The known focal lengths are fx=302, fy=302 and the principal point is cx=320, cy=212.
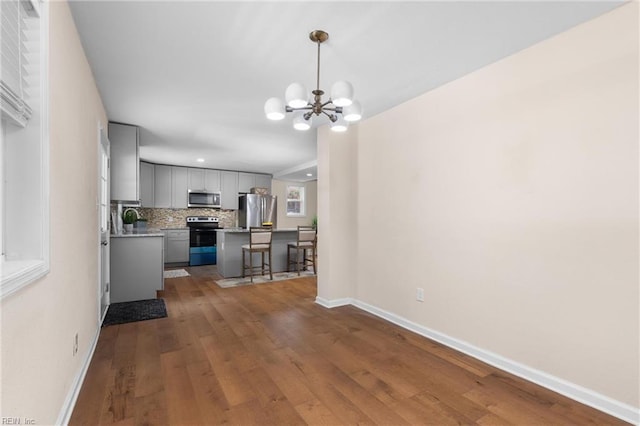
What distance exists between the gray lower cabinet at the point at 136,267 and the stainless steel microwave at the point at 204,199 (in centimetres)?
322

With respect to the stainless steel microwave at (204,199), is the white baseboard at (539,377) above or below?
below

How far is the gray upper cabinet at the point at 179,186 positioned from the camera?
7.04 meters

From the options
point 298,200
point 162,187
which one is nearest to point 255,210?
point 298,200

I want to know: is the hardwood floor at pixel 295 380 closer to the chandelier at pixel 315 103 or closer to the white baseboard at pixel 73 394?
the white baseboard at pixel 73 394

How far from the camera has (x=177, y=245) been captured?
22.6 ft

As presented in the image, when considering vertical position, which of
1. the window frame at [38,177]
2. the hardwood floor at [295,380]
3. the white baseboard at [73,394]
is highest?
the window frame at [38,177]

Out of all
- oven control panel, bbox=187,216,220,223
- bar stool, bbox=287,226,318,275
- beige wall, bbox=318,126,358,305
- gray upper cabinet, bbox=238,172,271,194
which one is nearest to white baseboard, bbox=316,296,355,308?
beige wall, bbox=318,126,358,305

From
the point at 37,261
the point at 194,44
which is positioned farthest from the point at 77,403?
the point at 194,44

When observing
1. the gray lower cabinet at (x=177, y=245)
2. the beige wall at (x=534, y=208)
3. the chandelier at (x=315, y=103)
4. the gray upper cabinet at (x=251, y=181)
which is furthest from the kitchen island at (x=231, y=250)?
the chandelier at (x=315, y=103)

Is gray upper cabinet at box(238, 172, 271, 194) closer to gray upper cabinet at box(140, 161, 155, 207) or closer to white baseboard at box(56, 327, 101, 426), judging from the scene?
gray upper cabinet at box(140, 161, 155, 207)

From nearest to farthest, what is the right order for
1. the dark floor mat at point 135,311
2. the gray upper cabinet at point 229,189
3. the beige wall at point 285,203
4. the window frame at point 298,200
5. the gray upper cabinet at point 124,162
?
the dark floor mat at point 135,311 < the gray upper cabinet at point 124,162 < the gray upper cabinet at point 229,189 < the beige wall at point 285,203 < the window frame at point 298,200

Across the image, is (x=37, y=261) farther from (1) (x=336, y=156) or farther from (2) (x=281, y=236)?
(2) (x=281, y=236)

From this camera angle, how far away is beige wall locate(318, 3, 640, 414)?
1786mm

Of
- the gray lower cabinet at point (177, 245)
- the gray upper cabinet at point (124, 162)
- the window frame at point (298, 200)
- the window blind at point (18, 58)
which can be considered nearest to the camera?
the window blind at point (18, 58)
